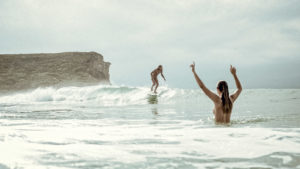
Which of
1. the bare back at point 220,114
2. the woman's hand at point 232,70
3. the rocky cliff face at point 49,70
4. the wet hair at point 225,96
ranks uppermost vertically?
the rocky cliff face at point 49,70

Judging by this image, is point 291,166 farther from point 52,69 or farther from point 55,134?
point 52,69

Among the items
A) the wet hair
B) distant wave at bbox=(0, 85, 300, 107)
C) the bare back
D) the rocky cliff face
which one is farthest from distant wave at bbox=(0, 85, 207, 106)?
the rocky cliff face

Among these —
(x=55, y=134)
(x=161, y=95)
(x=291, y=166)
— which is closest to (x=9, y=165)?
(x=55, y=134)

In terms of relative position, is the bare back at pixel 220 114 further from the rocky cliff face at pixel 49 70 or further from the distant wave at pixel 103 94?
the rocky cliff face at pixel 49 70

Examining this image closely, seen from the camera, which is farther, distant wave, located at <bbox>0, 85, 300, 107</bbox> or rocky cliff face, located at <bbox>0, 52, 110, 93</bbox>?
rocky cliff face, located at <bbox>0, 52, 110, 93</bbox>

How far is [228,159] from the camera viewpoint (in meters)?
2.53

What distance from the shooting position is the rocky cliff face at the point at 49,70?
40.3m

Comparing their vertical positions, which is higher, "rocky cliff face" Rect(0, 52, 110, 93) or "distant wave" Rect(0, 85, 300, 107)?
"rocky cliff face" Rect(0, 52, 110, 93)

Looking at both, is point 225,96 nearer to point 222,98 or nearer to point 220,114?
point 222,98

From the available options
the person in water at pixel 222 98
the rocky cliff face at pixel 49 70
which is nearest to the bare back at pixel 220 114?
the person in water at pixel 222 98

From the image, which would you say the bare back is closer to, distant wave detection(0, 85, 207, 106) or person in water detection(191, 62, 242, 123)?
person in water detection(191, 62, 242, 123)

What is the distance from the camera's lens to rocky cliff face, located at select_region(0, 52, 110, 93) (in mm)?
40344

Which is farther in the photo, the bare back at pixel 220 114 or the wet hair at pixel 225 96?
the bare back at pixel 220 114

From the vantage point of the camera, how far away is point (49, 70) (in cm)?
4269
